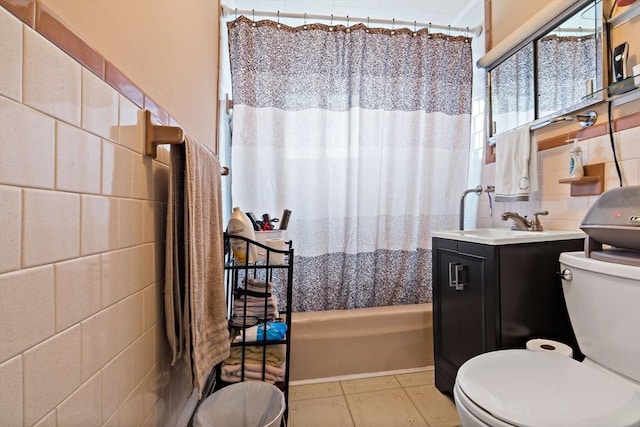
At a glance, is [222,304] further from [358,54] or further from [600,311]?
[358,54]

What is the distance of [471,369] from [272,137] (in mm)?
1496

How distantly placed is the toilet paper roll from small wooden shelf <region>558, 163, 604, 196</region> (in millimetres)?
651

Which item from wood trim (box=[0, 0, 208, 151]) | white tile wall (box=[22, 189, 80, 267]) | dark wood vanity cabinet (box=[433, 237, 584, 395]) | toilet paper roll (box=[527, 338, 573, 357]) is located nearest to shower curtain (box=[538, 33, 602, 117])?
dark wood vanity cabinet (box=[433, 237, 584, 395])

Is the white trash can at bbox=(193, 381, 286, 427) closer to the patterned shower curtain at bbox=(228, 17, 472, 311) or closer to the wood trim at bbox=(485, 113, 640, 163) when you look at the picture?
the patterned shower curtain at bbox=(228, 17, 472, 311)

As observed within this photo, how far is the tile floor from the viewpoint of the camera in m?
1.40

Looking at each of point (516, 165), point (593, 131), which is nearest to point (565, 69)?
point (593, 131)

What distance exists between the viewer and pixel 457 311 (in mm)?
1430

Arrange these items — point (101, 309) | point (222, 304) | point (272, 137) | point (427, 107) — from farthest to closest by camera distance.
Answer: point (427, 107) → point (272, 137) → point (222, 304) → point (101, 309)

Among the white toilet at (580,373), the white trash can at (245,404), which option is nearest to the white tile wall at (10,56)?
the white trash can at (245,404)

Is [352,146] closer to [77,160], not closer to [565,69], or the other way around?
→ [565,69]

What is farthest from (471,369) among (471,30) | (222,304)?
(471,30)

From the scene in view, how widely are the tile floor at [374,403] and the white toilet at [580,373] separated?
618 millimetres

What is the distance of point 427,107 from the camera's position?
6.35ft

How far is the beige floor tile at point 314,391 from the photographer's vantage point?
5.20 ft
